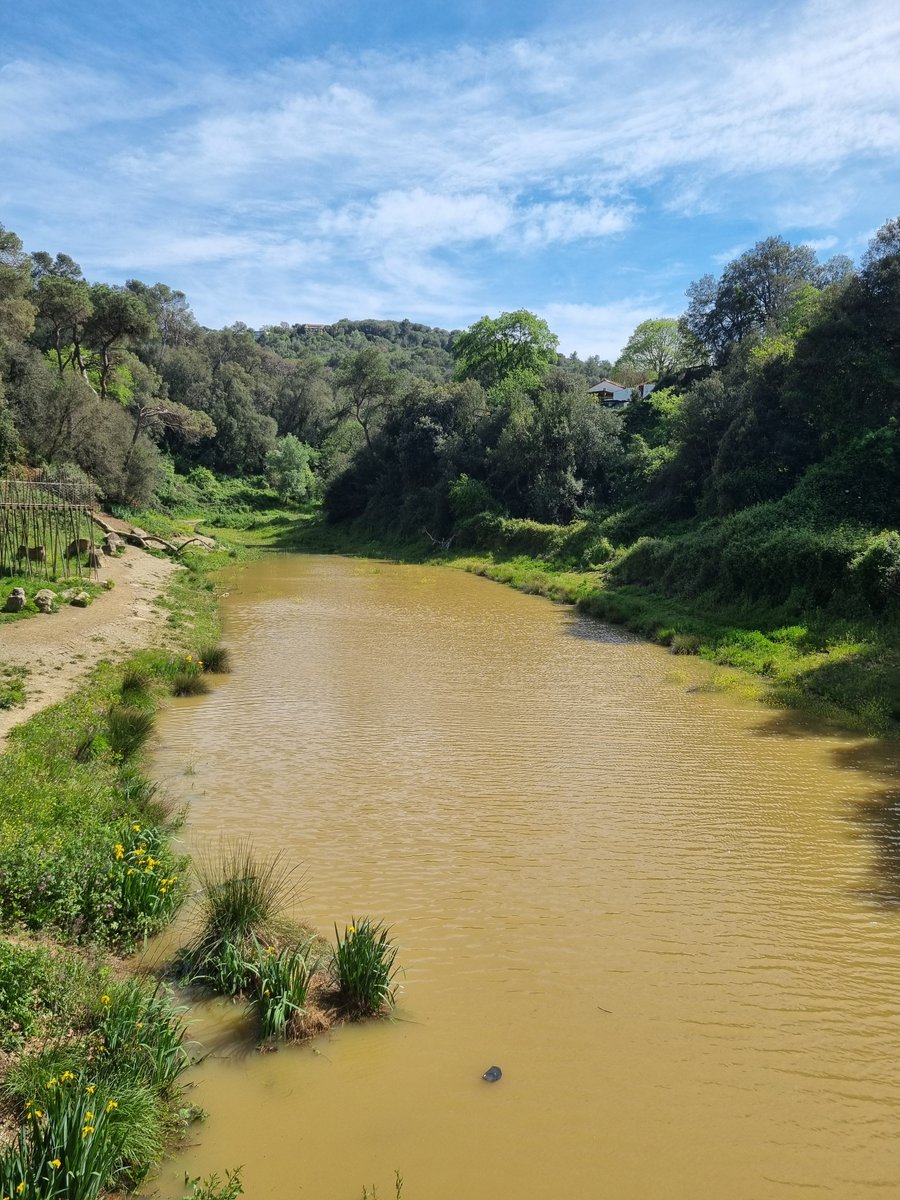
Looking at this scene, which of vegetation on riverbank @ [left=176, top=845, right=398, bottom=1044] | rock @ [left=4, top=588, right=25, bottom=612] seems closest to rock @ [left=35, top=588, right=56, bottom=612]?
rock @ [left=4, top=588, right=25, bottom=612]

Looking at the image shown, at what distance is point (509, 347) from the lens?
2625 inches

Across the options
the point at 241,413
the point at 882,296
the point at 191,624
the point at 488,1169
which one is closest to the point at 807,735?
the point at 488,1169

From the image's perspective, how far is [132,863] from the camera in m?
7.36

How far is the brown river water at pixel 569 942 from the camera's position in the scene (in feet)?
16.2

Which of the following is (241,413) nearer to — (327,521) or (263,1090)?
(327,521)

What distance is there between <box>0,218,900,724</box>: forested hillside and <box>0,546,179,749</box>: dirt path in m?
15.1

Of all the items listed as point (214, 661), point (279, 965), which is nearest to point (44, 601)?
point (214, 661)

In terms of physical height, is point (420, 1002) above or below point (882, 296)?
below

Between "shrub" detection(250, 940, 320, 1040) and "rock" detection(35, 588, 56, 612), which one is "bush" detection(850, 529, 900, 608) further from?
"rock" detection(35, 588, 56, 612)

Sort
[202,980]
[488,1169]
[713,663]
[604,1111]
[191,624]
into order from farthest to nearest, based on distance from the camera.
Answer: [191,624], [713,663], [202,980], [604,1111], [488,1169]

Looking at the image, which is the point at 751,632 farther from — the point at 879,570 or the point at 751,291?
the point at 751,291

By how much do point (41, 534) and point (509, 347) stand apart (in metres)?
47.9

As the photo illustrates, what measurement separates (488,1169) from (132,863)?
4.16m

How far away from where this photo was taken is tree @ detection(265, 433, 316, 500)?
72.2 meters
